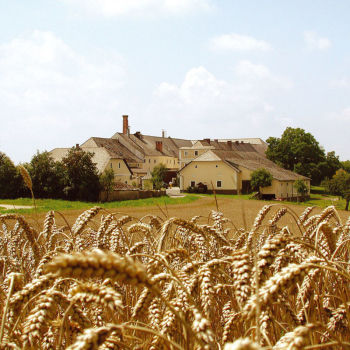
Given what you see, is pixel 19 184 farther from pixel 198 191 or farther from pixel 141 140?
pixel 141 140

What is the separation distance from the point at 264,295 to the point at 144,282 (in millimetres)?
424

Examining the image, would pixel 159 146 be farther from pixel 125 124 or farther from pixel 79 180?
pixel 79 180

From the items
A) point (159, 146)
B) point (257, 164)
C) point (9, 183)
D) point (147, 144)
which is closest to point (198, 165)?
point (257, 164)

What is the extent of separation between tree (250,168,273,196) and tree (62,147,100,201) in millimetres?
22180

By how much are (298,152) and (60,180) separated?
2083 inches

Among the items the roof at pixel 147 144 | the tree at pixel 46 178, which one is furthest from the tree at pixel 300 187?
the tree at pixel 46 178

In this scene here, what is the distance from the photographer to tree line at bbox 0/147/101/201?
1670 inches

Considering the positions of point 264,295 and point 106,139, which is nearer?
point 264,295

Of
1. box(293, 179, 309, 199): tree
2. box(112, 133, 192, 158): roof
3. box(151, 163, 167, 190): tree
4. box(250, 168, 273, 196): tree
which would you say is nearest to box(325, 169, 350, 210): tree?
box(293, 179, 309, 199): tree

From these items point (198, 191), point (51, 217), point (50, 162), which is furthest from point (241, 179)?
point (51, 217)

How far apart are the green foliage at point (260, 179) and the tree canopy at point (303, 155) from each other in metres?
24.5

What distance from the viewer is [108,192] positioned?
43844mm

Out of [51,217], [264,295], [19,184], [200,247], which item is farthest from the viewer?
[19,184]

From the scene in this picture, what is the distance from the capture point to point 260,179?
186 feet
